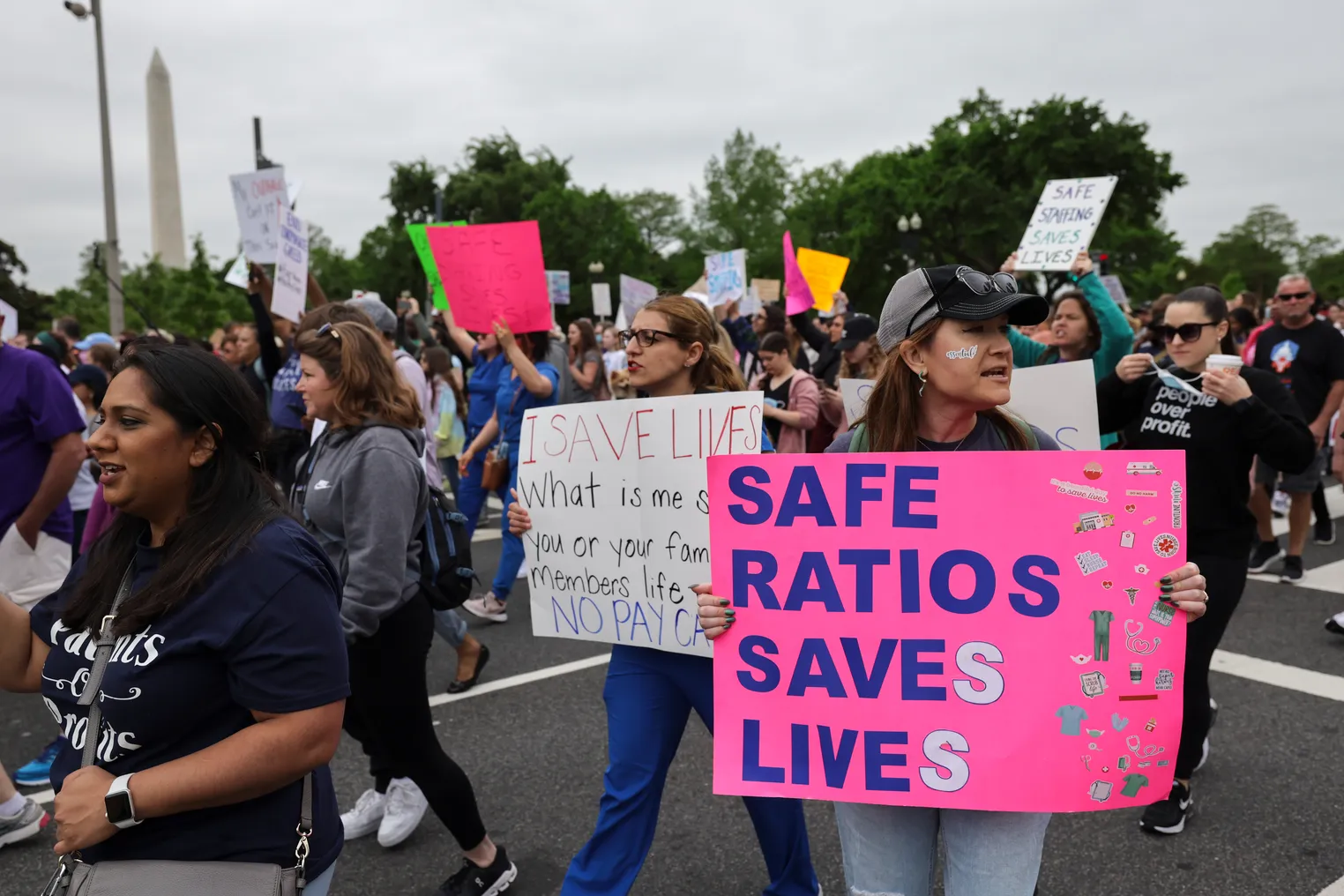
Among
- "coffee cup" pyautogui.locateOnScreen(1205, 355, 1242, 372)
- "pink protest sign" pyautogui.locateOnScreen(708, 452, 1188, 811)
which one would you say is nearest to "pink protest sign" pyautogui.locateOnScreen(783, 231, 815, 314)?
"coffee cup" pyautogui.locateOnScreen(1205, 355, 1242, 372)

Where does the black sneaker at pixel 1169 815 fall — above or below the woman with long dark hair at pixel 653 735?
below

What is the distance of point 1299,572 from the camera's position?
279 inches

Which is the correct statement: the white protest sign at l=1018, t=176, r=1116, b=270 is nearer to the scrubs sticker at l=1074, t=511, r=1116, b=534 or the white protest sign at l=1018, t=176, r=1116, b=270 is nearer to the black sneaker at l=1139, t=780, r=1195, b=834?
the black sneaker at l=1139, t=780, r=1195, b=834

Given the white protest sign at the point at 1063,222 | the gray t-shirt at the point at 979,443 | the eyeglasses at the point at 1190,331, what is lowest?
the gray t-shirt at the point at 979,443

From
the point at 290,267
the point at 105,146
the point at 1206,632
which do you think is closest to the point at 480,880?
the point at 1206,632

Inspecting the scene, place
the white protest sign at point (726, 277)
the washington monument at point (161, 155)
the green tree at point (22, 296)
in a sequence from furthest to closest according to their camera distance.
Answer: the washington monument at point (161, 155)
the green tree at point (22, 296)
the white protest sign at point (726, 277)

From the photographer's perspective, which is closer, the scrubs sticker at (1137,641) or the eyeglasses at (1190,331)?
the scrubs sticker at (1137,641)

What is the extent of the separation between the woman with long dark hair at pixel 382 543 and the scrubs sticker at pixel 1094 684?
1875 millimetres

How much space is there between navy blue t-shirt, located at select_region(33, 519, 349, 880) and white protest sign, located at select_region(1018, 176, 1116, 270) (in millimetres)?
5083

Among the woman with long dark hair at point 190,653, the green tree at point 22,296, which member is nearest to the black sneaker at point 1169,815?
the woman with long dark hair at point 190,653

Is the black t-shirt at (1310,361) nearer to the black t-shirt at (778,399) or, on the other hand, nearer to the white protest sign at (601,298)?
the black t-shirt at (778,399)

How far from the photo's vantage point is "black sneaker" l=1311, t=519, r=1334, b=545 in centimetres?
827

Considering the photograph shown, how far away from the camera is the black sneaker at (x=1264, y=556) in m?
7.36

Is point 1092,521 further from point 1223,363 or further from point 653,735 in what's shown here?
point 1223,363
